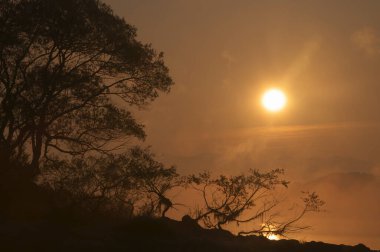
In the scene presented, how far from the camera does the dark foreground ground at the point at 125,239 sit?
1083 inches

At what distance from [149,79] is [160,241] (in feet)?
33.9

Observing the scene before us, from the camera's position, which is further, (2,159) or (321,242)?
(321,242)

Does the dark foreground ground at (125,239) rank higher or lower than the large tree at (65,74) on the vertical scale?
lower

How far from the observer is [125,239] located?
3070cm

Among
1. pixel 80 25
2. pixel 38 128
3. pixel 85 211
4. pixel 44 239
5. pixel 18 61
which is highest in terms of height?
pixel 80 25

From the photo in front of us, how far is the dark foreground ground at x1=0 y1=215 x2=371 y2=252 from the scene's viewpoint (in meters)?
27.5

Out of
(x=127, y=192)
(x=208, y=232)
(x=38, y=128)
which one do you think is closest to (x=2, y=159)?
(x=38, y=128)

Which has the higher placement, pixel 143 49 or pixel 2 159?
pixel 143 49

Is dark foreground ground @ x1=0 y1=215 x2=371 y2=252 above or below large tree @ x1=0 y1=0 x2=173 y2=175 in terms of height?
below

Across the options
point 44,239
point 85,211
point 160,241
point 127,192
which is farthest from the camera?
point 127,192

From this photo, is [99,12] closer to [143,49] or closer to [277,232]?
[143,49]

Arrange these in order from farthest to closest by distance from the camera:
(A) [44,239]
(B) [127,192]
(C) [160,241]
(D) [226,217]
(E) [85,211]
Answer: (D) [226,217] → (B) [127,192] → (E) [85,211] → (C) [160,241] → (A) [44,239]

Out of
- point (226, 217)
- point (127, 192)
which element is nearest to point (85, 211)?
point (127, 192)

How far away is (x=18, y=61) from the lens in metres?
33.8
